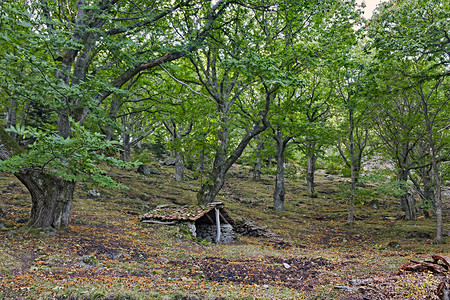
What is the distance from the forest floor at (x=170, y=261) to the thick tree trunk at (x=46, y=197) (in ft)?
1.14

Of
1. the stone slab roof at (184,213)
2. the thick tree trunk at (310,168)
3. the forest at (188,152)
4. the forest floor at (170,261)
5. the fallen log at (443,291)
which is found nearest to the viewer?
the fallen log at (443,291)

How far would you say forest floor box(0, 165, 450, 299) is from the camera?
437cm

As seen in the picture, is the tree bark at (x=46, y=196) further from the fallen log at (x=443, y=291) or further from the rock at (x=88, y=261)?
the fallen log at (x=443, y=291)

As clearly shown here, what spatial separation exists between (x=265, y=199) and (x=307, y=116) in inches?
311

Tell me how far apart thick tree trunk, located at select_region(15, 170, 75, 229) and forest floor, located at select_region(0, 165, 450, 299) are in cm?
35

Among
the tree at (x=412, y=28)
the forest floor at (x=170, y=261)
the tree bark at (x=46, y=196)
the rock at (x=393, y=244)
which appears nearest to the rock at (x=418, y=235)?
the forest floor at (x=170, y=261)

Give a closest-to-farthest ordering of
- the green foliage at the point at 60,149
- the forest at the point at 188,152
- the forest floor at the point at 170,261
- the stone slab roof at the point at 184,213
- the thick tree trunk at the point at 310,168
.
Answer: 1. the forest floor at the point at 170,261
2. the green foliage at the point at 60,149
3. the forest at the point at 188,152
4. the stone slab roof at the point at 184,213
5. the thick tree trunk at the point at 310,168

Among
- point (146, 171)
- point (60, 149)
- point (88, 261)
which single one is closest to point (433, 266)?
point (88, 261)

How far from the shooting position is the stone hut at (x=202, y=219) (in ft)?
36.3

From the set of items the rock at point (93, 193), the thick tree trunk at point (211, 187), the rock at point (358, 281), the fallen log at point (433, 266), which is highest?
the thick tree trunk at point (211, 187)

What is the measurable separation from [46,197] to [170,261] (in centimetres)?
383

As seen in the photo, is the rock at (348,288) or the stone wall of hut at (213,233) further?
the stone wall of hut at (213,233)

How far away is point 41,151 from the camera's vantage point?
5043mm

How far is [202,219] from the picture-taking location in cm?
1253
